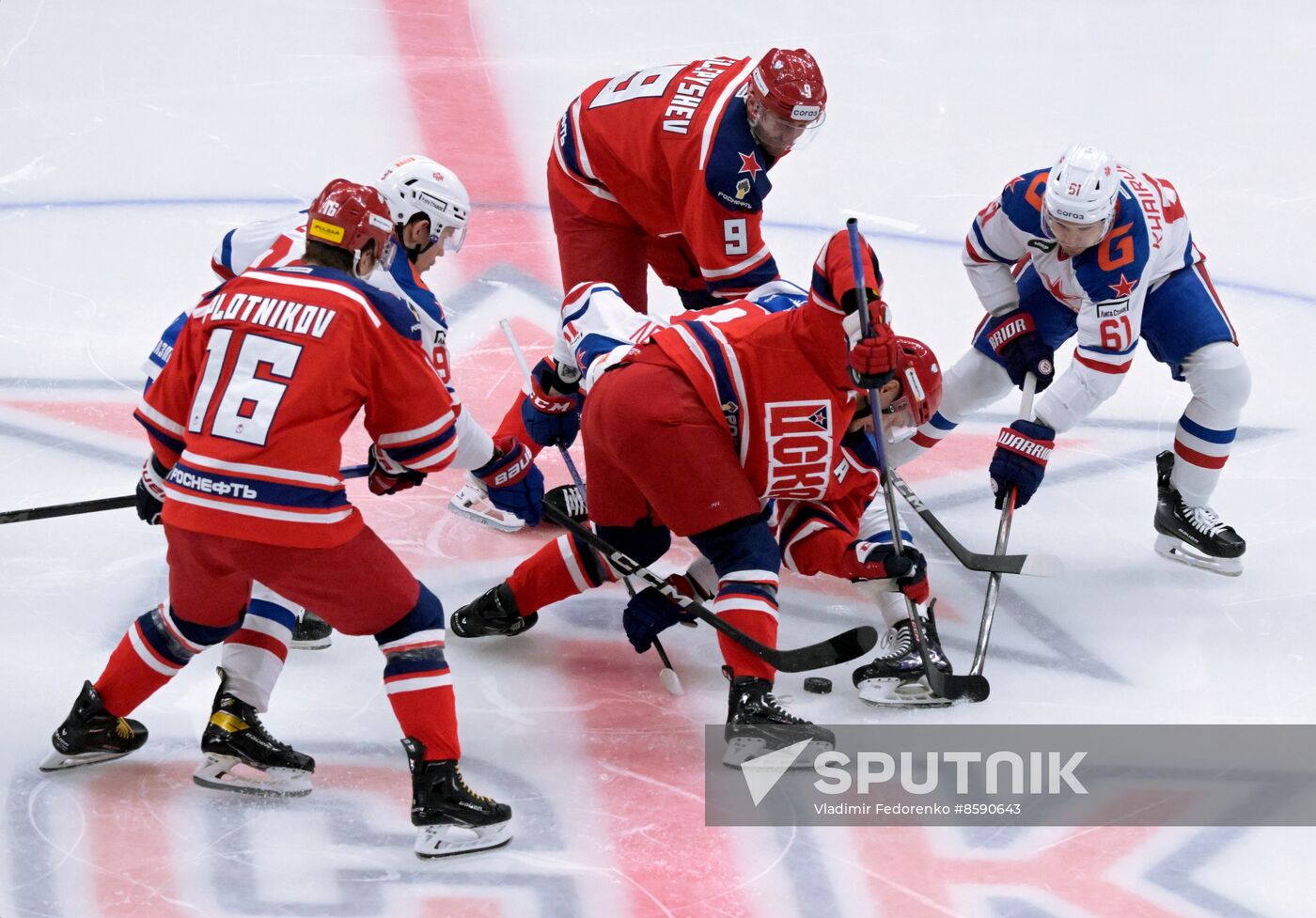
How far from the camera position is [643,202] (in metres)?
4.45

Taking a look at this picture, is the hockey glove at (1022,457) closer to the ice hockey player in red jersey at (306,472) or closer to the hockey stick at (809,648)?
the hockey stick at (809,648)

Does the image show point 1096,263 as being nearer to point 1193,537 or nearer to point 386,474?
point 1193,537

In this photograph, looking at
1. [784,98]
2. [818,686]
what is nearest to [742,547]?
[818,686]

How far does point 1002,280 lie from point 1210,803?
163 centimetres

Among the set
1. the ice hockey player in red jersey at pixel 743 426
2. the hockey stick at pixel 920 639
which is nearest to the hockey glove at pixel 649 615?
the ice hockey player in red jersey at pixel 743 426

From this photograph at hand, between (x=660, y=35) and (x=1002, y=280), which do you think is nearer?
(x=1002, y=280)

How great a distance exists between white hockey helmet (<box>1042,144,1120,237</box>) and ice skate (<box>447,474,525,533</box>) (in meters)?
1.55

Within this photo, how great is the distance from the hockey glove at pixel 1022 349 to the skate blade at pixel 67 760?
2458mm

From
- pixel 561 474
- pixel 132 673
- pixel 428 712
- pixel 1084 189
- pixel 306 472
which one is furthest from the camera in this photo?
pixel 561 474

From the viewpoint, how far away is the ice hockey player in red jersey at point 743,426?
3480 mm

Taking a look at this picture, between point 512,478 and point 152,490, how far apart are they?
0.72 metres

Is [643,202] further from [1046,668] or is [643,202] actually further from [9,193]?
[9,193]

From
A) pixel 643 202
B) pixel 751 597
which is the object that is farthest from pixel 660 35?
pixel 751 597

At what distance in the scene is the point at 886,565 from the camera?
365 centimetres
